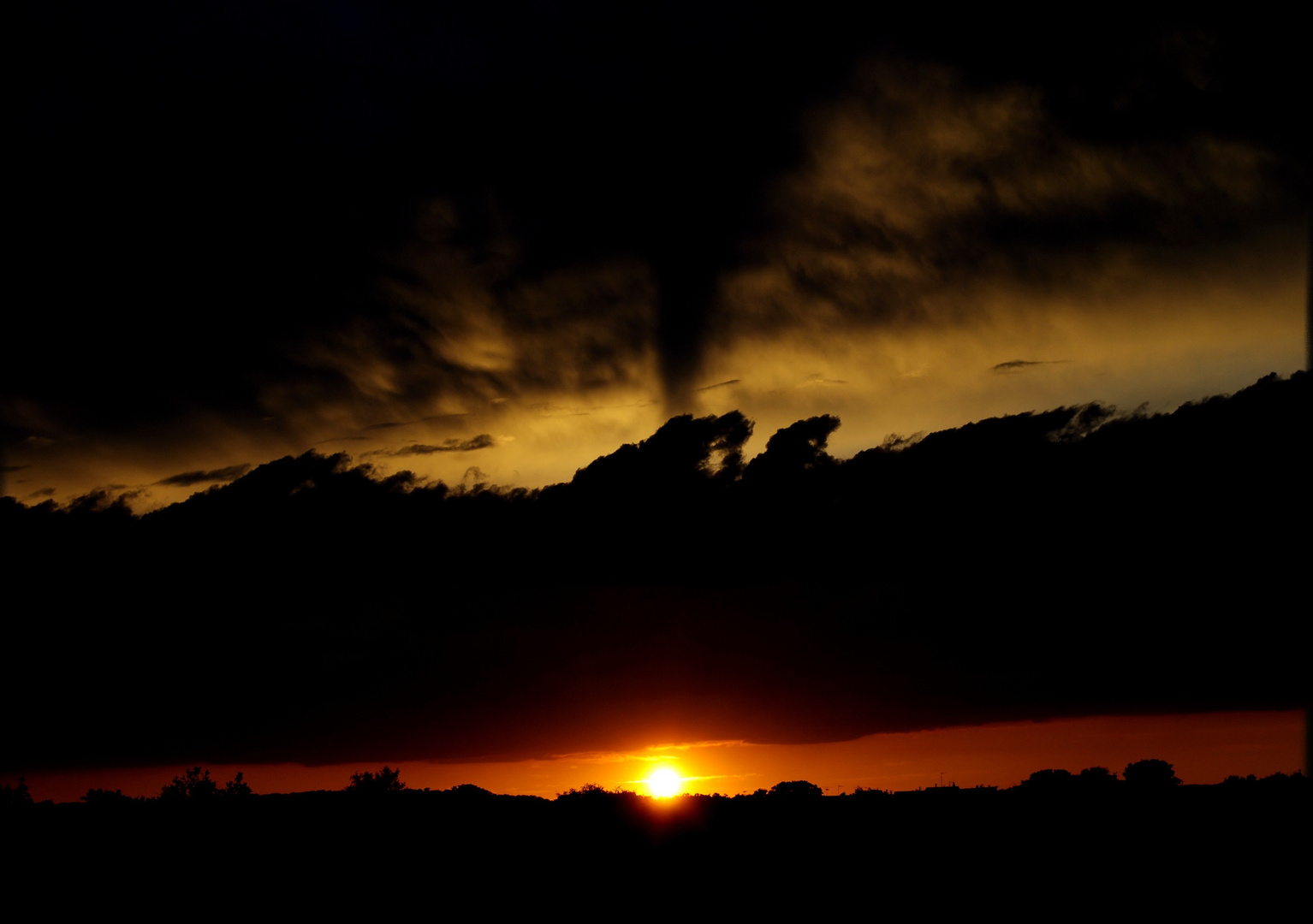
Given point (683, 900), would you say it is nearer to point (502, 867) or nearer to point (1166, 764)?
point (502, 867)

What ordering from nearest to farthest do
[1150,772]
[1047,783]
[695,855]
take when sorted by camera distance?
[695,855], [1047,783], [1150,772]

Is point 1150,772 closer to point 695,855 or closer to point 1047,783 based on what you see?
point 1047,783

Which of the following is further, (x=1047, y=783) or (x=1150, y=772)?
(x=1150, y=772)

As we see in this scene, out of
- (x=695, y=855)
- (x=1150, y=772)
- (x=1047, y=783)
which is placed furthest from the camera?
(x=1150, y=772)

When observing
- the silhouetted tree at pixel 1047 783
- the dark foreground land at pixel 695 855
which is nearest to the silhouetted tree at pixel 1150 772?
the silhouetted tree at pixel 1047 783

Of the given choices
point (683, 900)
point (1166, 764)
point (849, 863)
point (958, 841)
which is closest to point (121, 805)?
point (683, 900)

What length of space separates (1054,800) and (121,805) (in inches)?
2109

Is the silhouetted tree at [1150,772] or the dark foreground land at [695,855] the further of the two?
the silhouetted tree at [1150,772]

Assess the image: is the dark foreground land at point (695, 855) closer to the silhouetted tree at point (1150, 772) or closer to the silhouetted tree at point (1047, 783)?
the silhouetted tree at point (1047, 783)

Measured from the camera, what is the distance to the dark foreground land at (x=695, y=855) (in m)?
35.3

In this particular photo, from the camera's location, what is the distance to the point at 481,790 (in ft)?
224

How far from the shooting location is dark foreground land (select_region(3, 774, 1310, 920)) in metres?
35.3

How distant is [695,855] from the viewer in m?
42.7

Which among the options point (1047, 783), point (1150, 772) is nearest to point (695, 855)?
point (1047, 783)
